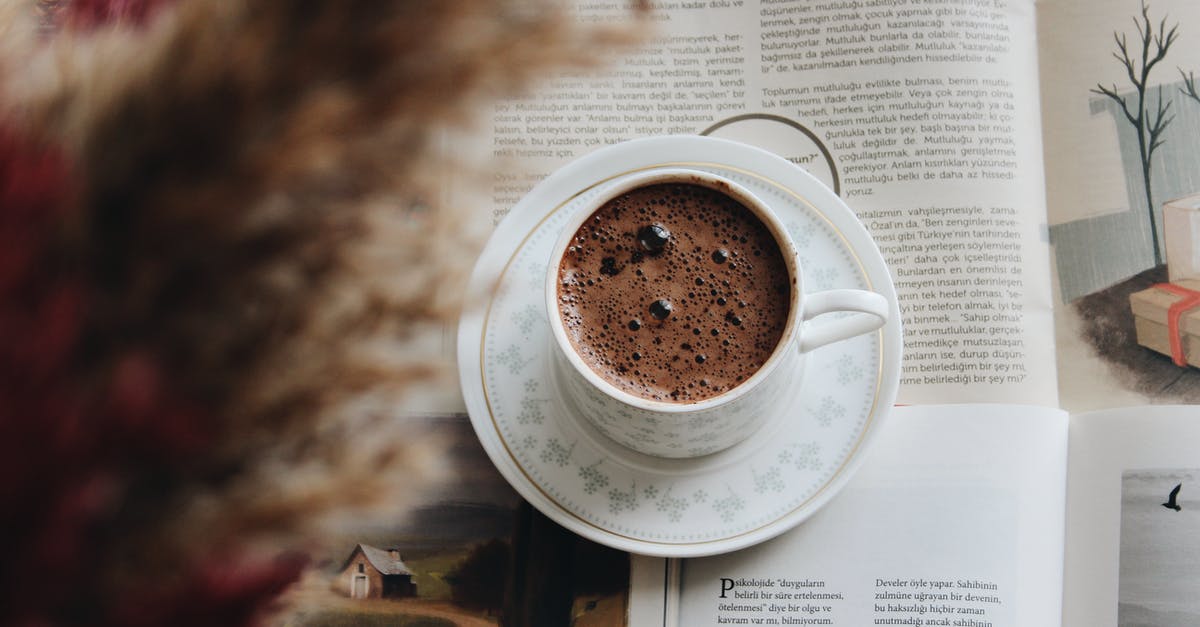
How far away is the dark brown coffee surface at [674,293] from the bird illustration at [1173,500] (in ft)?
1.14

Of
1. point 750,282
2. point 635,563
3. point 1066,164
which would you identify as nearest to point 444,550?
point 635,563

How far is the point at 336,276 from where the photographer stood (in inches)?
11.2

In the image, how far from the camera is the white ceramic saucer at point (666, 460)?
2.16ft

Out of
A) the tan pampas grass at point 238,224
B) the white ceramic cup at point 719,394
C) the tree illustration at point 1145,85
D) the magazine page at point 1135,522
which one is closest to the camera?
the tan pampas grass at point 238,224

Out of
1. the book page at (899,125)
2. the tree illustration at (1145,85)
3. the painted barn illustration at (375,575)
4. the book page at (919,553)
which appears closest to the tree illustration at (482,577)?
the painted barn illustration at (375,575)

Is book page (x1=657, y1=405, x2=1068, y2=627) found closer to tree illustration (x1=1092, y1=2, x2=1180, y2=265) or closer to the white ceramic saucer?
the white ceramic saucer

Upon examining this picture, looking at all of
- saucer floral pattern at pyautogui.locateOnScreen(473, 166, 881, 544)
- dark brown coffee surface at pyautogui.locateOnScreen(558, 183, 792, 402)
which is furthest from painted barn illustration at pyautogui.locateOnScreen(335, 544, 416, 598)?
dark brown coffee surface at pyautogui.locateOnScreen(558, 183, 792, 402)

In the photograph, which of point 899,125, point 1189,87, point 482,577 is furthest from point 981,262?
point 482,577

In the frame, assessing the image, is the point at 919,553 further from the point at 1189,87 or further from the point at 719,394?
the point at 1189,87

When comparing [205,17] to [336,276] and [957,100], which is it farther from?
[957,100]

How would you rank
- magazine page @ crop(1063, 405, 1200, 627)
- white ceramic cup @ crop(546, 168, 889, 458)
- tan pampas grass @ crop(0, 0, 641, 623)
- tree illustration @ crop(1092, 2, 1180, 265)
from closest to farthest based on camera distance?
tan pampas grass @ crop(0, 0, 641, 623)
white ceramic cup @ crop(546, 168, 889, 458)
magazine page @ crop(1063, 405, 1200, 627)
tree illustration @ crop(1092, 2, 1180, 265)

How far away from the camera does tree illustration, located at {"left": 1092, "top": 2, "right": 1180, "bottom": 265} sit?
78cm

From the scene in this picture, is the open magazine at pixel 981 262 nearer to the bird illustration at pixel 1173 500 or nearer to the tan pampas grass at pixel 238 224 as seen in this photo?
the bird illustration at pixel 1173 500

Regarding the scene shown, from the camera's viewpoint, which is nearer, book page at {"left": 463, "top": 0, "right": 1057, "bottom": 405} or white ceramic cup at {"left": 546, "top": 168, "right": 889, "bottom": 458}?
white ceramic cup at {"left": 546, "top": 168, "right": 889, "bottom": 458}
